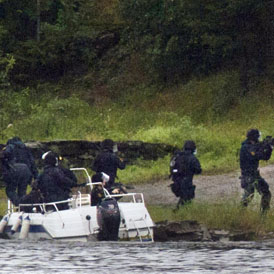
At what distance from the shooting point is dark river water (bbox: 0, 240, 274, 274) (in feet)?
48.5

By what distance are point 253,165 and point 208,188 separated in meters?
5.76

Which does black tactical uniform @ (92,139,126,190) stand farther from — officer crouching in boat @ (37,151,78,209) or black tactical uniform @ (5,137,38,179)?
officer crouching in boat @ (37,151,78,209)

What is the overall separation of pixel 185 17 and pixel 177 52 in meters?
2.24

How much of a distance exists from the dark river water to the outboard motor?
20cm

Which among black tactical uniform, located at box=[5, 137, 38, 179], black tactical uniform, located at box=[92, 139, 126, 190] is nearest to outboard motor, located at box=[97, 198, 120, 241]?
black tactical uniform, located at box=[92, 139, 126, 190]

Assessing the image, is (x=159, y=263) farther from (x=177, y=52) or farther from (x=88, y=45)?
(x=88, y=45)

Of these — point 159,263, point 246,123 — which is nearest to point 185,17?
point 246,123

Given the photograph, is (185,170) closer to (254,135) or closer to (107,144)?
(107,144)

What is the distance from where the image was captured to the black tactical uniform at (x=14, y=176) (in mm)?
22312

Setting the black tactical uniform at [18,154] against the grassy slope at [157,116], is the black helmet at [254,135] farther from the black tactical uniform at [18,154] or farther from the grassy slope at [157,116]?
the grassy slope at [157,116]

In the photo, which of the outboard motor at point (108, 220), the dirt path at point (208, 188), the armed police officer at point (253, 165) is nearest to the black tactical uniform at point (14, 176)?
Answer: the dirt path at point (208, 188)

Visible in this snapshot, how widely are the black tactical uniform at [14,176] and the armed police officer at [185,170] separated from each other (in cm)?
301

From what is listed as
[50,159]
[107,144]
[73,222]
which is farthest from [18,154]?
[73,222]

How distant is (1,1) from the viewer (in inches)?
1750
